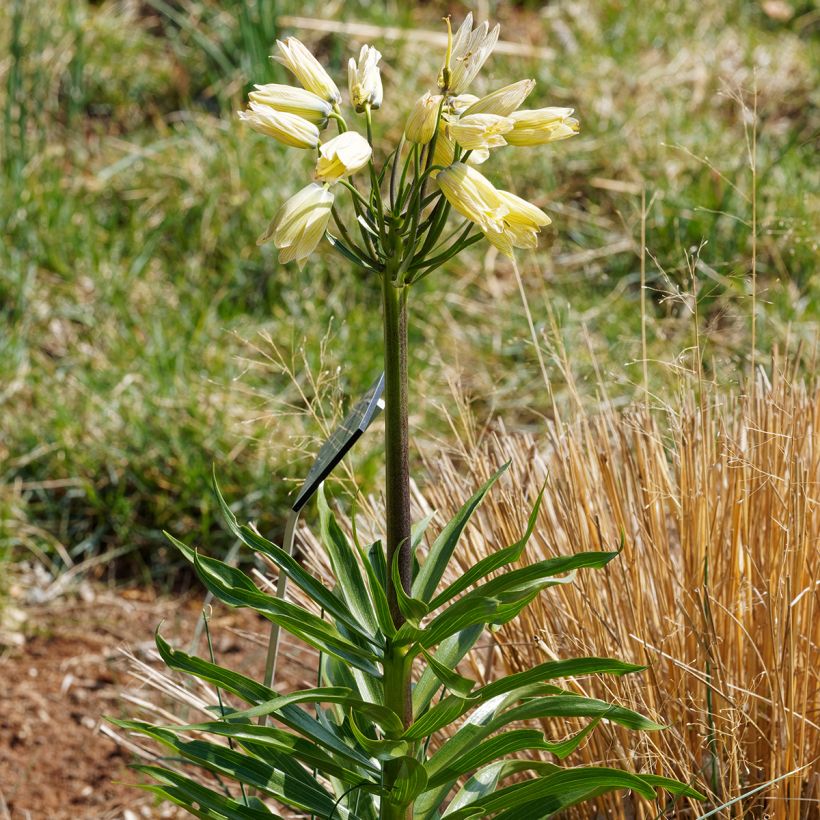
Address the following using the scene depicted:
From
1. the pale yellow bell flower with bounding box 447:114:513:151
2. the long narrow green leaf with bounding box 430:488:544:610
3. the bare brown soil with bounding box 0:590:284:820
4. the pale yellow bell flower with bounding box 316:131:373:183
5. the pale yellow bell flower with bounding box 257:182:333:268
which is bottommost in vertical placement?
the bare brown soil with bounding box 0:590:284:820

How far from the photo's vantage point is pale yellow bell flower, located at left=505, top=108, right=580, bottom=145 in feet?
3.54

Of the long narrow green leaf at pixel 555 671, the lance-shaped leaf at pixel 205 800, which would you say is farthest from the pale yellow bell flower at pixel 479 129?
the lance-shaped leaf at pixel 205 800

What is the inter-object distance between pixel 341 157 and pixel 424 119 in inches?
3.3

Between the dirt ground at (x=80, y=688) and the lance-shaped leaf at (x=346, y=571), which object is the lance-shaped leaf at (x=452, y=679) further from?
the dirt ground at (x=80, y=688)

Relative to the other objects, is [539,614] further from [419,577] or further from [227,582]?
[227,582]

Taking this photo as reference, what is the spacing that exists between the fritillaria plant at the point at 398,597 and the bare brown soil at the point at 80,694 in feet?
2.36

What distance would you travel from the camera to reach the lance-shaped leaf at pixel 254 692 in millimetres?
1167

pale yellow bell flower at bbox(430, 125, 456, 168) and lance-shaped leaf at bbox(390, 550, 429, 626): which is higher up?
pale yellow bell flower at bbox(430, 125, 456, 168)

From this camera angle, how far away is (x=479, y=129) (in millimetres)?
1016

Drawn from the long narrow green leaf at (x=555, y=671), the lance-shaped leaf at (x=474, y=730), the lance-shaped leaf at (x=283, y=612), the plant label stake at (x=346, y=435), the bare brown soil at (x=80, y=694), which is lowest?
the bare brown soil at (x=80, y=694)

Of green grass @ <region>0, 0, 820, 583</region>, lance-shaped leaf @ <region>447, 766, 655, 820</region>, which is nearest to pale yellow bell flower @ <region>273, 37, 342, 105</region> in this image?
lance-shaped leaf @ <region>447, 766, 655, 820</region>

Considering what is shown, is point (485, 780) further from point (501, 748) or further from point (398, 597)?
point (398, 597)

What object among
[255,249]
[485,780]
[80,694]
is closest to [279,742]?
[485,780]

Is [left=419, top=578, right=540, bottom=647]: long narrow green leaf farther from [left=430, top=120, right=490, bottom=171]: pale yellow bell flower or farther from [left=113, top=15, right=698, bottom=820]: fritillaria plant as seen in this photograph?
[left=430, top=120, right=490, bottom=171]: pale yellow bell flower
